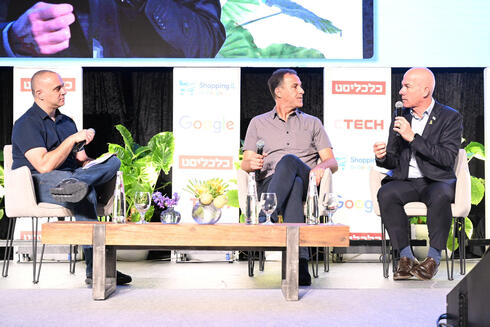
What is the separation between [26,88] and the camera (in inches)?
207

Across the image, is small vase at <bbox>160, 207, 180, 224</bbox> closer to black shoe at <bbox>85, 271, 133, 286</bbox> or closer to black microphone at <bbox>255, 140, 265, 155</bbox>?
black shoe at <bbox>85, 271, 133, 286</bbox>

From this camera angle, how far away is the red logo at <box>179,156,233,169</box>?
5277mm

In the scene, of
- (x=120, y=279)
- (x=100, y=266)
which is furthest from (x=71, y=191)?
(x=100, y=266)

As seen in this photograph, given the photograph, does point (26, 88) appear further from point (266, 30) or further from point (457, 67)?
point (457, 67)

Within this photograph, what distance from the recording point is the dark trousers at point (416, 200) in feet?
11.6

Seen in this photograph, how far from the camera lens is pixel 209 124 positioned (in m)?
5.34

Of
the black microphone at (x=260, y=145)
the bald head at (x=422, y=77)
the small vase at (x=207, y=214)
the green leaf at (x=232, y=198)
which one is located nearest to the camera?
the small vase at (x=207, y=214)

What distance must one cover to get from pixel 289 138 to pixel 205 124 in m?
1.54

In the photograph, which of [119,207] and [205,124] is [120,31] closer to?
[205,124]

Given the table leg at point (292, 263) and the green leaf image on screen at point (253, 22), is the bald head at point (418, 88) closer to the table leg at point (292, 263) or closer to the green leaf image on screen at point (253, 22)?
the table leg at point (292, 263)

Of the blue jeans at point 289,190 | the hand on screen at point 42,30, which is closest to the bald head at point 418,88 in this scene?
the blue jeans at point 289,190

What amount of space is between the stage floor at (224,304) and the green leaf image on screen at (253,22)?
254 centimetres

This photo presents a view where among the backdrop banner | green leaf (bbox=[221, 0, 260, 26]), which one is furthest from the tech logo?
green leaf (bbox=[221, 0, 260, 26])

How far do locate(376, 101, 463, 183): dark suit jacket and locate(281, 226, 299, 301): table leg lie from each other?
130 cm
